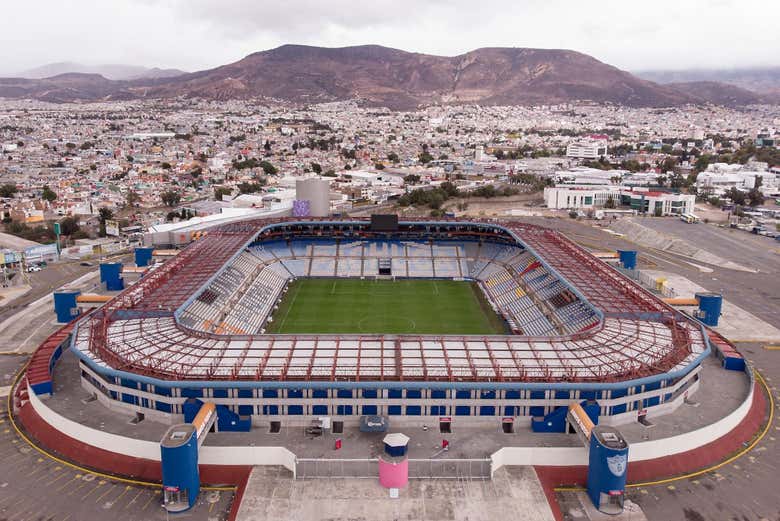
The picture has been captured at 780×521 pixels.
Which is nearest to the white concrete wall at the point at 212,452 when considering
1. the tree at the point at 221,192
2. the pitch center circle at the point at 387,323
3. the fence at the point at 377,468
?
the fence at the point at 377,468

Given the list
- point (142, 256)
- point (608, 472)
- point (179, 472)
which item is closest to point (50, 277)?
point (142, 256)

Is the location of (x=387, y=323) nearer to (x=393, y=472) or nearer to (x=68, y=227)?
(x=393, y=472)

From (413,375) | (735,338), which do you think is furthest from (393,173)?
(413,375)

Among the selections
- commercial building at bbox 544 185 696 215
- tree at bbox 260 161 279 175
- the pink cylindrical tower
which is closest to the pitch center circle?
the pink cylindrical tower

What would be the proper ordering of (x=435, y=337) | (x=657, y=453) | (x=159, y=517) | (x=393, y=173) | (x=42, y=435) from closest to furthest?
(x=159, y=517), (x=657, y=453), (x=42, y=435), (x=435, y=337), (x=393, y=173)

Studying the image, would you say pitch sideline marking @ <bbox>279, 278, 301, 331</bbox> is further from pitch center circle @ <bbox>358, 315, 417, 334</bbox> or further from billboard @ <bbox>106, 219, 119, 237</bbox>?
billboard @ <bbox>106, 219, 119, 237</bbox>

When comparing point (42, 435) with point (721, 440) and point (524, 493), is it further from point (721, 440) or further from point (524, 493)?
point (721, 440)
